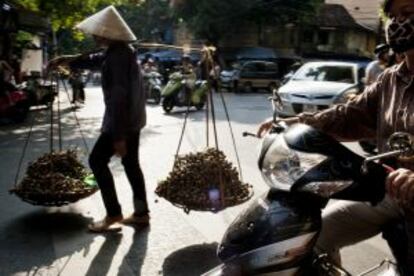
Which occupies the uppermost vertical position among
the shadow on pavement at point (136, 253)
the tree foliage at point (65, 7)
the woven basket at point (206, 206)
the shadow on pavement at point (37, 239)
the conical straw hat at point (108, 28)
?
the tree foliage at point (65, 7)

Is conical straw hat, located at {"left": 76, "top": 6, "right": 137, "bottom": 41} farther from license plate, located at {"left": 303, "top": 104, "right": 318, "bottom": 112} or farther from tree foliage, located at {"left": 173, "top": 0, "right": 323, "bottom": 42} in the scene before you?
tree foliage, located at {"left": 173, "top": 0, "right": 323, "bottom": 42}

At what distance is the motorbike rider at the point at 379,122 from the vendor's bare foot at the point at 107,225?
113 inches

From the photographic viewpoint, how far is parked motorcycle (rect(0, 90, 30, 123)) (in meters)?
13.8

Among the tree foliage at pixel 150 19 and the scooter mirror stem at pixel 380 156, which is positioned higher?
the tree foliage at pixel 150 19

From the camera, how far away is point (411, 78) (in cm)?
244

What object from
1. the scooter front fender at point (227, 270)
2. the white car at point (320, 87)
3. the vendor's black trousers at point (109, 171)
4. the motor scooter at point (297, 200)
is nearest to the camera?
the motor scooter at point (297, 200)

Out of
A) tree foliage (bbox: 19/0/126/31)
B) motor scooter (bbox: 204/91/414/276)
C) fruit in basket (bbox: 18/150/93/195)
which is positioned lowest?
fruit in basket (bbox: 18/150/93/195)

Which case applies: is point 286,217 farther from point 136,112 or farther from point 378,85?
point 136,112

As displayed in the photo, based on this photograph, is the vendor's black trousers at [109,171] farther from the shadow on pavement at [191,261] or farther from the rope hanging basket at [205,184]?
the shadow on pavement at [191,261]

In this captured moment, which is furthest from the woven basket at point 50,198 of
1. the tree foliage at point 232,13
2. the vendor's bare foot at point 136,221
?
the tree foliage at point 232,13

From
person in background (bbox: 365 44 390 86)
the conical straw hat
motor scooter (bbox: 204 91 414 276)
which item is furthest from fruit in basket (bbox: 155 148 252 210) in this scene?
person in background (bbox: 365 44 390 86)

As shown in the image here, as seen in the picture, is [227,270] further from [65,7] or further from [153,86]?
[153,86]

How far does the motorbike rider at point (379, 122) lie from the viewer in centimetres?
235

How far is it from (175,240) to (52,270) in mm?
1133
